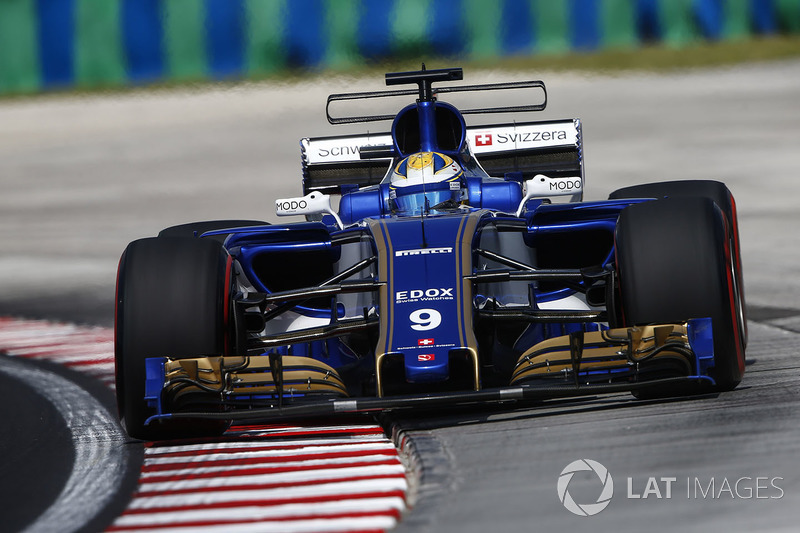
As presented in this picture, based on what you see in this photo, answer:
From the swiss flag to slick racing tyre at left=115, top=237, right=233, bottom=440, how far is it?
3677 mm

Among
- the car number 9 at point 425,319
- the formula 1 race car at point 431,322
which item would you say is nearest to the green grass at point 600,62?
the formula 1 race car at point 431,322

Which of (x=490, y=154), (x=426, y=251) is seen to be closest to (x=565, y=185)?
(x=426, y=251)

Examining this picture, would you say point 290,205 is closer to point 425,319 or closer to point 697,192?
point 425,319

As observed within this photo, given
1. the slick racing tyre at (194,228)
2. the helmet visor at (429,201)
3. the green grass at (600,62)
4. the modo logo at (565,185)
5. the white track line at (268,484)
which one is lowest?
the white track line at (268,484)

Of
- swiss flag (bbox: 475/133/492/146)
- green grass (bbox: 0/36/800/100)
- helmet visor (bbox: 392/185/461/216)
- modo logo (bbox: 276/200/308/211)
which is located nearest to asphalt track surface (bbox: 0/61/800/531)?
green grass (bbox: 0/36/800/100)

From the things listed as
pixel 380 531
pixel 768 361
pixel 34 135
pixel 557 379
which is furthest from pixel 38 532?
pixel 34 135

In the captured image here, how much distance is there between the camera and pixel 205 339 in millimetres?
6066

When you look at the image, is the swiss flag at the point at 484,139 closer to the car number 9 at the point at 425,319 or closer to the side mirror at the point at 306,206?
the side mirror at the point at 306,206

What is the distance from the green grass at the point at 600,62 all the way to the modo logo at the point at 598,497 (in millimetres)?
14557

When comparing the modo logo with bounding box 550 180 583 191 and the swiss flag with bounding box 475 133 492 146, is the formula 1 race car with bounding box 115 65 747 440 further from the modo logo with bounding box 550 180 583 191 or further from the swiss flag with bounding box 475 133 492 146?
the swiss flag with bounding box 475 133 492 146

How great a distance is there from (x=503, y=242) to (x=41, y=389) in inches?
119

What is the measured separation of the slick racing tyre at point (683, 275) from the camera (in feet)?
19.4

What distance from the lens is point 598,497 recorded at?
462 centimetres

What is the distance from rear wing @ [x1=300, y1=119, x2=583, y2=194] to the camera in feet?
30.9
